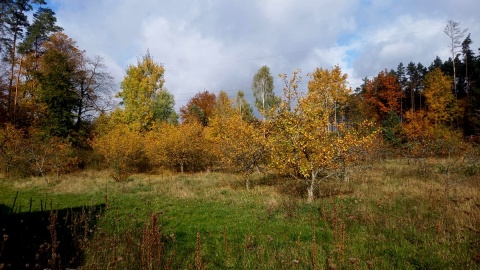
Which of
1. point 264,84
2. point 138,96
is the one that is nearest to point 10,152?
point 138,96

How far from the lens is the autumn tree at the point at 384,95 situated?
4869 centimetres

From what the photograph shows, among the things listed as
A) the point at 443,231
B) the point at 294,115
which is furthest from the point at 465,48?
the point at 443,231

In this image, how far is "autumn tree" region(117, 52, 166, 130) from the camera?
30.2 m

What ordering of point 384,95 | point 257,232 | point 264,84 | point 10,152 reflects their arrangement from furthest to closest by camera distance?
1. point 384,95
2. point 264,84
3. point 10,152
4. point 257,232

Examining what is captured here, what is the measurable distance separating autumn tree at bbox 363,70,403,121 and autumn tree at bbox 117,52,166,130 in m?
38.6

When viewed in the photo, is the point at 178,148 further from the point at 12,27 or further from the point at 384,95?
the point at 384,95

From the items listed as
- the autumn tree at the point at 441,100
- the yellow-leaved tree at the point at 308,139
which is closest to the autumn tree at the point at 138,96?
the yellow-leaved tree at the point at 308,139

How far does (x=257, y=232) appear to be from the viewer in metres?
7.26

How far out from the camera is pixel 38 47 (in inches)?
1233

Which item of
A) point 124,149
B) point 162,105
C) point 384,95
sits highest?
point 384,95

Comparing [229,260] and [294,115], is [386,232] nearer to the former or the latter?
[229,260]

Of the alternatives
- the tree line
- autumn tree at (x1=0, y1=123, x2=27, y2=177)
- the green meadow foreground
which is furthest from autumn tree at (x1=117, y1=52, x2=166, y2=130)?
the green meadow foreground

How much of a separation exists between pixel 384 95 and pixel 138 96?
1667 inches

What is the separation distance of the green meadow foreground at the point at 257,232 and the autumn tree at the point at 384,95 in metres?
41.0
